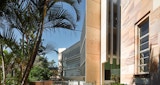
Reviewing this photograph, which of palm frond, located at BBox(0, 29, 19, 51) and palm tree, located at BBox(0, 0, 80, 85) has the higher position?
palm tree, located at BBox(0, 0, 80, 85)

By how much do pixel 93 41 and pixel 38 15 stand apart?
1642cm

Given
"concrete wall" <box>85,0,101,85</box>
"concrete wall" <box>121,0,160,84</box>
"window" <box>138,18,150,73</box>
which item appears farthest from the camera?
"concrete wall" <box>85,0,101,85</box>

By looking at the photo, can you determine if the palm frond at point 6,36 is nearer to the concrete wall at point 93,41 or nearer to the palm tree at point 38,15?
the palm tree at point 38,15

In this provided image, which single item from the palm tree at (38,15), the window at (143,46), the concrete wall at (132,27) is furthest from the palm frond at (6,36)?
the window at (143,46)

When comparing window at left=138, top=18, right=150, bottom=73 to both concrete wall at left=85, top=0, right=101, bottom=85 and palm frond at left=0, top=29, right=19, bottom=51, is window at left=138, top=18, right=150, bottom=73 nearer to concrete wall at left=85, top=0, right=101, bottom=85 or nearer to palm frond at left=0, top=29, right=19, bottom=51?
palm frond at left=0, top=29, right=19, bottom=51

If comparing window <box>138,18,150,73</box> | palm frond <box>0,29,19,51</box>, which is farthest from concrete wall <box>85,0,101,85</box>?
palm frond <box>0,29,19,51</box>

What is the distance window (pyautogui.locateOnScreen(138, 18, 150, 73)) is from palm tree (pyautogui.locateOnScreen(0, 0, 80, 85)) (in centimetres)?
287

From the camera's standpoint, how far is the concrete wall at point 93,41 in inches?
800

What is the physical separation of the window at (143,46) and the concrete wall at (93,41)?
42.5 ft

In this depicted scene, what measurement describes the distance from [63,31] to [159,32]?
6.87 ft

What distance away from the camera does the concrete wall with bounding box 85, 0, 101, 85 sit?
66.7 feet

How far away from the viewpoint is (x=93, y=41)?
20734mm

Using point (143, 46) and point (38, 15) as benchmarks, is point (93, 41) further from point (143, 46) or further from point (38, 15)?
point (38, 15)

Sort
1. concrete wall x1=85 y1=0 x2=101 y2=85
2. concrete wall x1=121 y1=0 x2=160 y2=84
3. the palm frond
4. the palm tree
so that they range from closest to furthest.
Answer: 1. the palm tree
2. the palm frond
3. concrete wall x1=121 y1=0 x2=160 y2=84
4. concrete wall x1=85 y1=0 x2=101 y2=85
